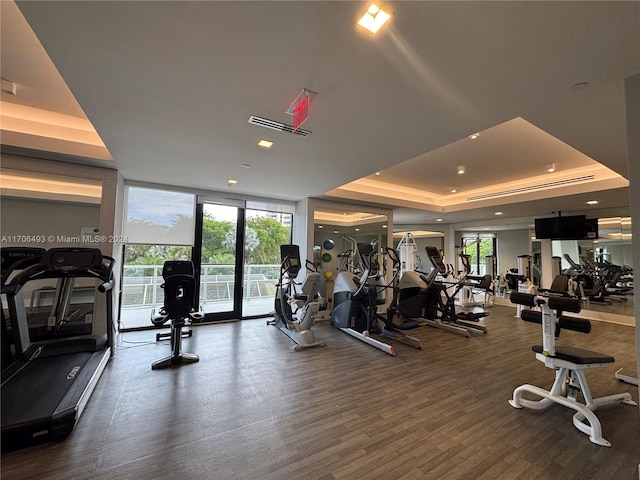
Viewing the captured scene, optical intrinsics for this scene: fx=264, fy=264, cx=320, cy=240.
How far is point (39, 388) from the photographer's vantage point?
2.48 meters

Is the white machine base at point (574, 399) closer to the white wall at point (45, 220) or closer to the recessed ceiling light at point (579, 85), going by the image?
the recessed ceiling light at point (579, 85)

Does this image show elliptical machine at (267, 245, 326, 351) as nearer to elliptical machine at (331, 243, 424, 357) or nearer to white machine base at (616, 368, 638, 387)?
elliptical machine at (331, 243, 424, 357)

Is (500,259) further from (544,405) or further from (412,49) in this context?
(412,49)

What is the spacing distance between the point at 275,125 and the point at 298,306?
3164mm

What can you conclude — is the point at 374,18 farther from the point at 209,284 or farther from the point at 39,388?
the point at 209,284

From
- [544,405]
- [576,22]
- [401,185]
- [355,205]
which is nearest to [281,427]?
[544,405]

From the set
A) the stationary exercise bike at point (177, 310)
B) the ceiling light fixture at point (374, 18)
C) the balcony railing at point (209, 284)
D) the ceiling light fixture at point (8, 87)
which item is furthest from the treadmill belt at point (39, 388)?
the ceiling light fixture at point (374, 18)

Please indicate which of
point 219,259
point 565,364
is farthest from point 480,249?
point 219,259

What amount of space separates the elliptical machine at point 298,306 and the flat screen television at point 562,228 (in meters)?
6.69

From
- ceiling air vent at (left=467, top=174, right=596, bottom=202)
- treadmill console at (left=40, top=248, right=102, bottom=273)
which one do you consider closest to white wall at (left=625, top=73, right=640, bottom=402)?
ceiling air vent at (left=467, top=174, right=596, bottom=202)

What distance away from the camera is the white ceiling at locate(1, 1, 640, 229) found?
144 cm

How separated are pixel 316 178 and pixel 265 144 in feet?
4.82

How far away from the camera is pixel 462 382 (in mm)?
3150

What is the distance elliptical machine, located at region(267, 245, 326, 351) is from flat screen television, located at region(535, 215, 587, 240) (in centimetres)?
669
